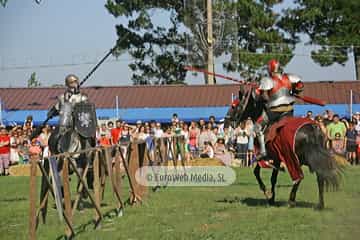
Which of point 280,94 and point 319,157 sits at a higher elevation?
point 280,94

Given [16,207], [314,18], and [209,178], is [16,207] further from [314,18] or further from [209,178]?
[314,18]

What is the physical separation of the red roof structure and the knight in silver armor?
21.2 meters

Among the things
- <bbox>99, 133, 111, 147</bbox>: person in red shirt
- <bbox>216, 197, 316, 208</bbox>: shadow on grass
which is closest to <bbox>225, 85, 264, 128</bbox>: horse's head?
<bbox>216, 197, 316, 208</bbox>: shadow on grass

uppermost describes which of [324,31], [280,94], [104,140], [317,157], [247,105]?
[324,31]

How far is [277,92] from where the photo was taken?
11.1 meters

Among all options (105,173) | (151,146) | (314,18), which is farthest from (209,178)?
(314,18)

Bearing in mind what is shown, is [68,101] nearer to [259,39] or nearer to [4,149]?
[4,149]

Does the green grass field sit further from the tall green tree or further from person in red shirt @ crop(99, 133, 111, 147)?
the tall green tree

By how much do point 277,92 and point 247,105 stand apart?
3.62 ft

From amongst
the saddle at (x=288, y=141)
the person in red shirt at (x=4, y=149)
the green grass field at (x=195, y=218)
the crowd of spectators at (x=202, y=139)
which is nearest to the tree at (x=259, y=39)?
the crowd of spectators at (x=202, y=139)

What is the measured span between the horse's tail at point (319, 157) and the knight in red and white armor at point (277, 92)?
2.31 ft

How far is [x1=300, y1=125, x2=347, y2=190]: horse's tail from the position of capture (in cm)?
1032

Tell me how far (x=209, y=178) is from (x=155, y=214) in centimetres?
580

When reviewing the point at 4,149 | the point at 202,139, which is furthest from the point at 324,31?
the point at 4,149
